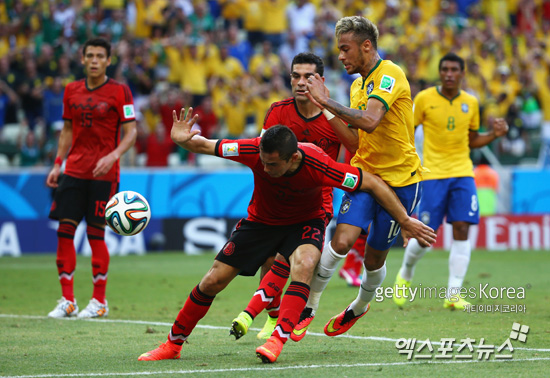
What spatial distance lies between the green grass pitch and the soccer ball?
978mm

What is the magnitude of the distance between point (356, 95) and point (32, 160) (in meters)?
11.3

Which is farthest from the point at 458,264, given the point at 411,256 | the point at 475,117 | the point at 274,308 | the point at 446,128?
the point at 274,308

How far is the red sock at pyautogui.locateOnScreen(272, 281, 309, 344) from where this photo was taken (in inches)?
246

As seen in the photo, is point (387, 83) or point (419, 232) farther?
point (387, 83)

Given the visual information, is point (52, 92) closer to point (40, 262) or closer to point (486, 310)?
point (40, 262)

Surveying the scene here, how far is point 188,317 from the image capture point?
21.3 feet

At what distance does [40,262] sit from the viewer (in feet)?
51.3

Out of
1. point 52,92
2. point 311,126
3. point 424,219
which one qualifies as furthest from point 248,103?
point 311,126

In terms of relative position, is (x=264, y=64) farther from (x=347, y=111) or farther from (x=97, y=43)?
(x=347, y=111)

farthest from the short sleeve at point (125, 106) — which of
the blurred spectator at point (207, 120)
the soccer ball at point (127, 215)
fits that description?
the blurred spectator at point (207, 120)

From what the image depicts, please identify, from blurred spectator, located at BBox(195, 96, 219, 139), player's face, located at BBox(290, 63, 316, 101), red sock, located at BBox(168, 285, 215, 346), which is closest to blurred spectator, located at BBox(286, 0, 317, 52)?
blurred spectator, located at BBox(195, 96, 219, 139)

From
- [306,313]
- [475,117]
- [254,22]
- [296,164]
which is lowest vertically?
[306,313]

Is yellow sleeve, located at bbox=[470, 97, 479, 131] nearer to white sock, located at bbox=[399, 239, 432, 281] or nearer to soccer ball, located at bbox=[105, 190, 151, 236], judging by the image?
white sock, located at bbox=[399, 239, 432, 281]

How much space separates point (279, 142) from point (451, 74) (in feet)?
15.3
